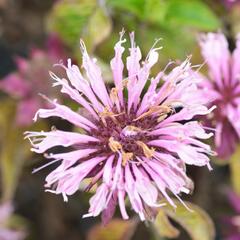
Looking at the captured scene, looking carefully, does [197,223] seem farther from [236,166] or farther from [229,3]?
[229,3]

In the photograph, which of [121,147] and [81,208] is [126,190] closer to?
[121,147]

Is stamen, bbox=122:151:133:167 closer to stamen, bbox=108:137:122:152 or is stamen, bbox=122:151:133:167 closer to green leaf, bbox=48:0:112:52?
stamen, bbox=108:137:122:152

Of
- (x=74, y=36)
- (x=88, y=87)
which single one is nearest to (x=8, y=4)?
(x=74, y=36)

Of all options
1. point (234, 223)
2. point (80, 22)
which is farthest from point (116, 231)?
point (80, 22)

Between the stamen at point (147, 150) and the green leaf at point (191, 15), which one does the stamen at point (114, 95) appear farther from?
the green leaf at point (191, 15)

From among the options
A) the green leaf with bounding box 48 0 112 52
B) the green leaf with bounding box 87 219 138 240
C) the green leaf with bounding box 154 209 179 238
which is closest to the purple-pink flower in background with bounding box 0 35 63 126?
the green leaf with bounding box 48 0 112 52

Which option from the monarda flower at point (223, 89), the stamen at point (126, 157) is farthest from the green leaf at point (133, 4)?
the stamen at point (126, 157)

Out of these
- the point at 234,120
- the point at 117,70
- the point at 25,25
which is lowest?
the point at 234,120
